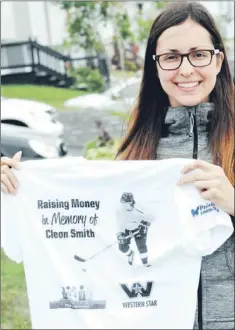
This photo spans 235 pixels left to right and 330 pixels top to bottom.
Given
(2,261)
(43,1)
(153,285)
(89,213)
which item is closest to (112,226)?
(89,213)

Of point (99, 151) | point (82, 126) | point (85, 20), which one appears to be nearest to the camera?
point (99, 151)

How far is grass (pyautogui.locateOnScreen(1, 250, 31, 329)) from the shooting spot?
2.93 meters

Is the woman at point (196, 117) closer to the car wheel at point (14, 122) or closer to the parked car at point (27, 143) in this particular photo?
the parked car at point (27, 143)

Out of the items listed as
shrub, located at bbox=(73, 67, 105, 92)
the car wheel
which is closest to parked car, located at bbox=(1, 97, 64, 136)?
the car wheel

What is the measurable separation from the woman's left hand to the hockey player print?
0.20 metres

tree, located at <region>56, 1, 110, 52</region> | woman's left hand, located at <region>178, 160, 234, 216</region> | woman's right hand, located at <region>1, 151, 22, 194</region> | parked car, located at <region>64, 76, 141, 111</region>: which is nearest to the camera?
woman's left hand, located at <region>178, 160, 234, 216</region>

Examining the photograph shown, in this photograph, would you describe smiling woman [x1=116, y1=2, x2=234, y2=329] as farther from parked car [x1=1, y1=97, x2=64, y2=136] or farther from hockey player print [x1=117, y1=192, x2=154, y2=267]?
parked car [x1=1, y1=97, x2=64, y2=136]

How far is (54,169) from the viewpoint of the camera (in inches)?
56.8

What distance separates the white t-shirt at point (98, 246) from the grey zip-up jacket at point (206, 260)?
0.06 metres

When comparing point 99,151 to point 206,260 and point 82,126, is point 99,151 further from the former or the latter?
point 206,260

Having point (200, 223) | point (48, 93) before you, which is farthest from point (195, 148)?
point (48, 93)

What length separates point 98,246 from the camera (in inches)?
56.3

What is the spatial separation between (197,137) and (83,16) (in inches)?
220

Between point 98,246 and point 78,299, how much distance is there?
0.16m
